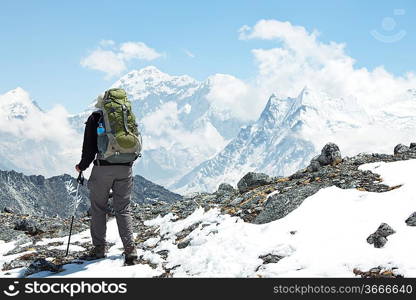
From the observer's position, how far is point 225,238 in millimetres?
13484

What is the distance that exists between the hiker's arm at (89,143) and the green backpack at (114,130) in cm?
21

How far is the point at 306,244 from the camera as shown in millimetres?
11531

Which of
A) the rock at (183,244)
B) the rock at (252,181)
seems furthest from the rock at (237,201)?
the rock at (183,244)

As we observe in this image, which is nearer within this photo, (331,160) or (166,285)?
(166,285)

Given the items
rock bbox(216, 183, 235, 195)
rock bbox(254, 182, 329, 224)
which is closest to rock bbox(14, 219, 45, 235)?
rock bbox(216, 183, 235, 195)

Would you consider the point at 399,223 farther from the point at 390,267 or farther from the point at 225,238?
the point at 225,238

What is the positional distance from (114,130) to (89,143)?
82cm

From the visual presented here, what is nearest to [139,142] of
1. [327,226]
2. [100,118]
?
[100,118]

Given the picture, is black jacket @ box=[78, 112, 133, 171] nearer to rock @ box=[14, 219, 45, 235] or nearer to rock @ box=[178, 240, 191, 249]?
rock @ box=[178, 240, 191, 249]

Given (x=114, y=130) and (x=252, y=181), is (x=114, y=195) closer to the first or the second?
(x=114, y=130)

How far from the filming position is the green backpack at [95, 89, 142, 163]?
38.7 ft

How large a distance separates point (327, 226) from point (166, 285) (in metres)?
4.88

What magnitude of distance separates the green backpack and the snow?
10.1ft

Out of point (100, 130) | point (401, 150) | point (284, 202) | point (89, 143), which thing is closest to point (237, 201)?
point (284, 202)
